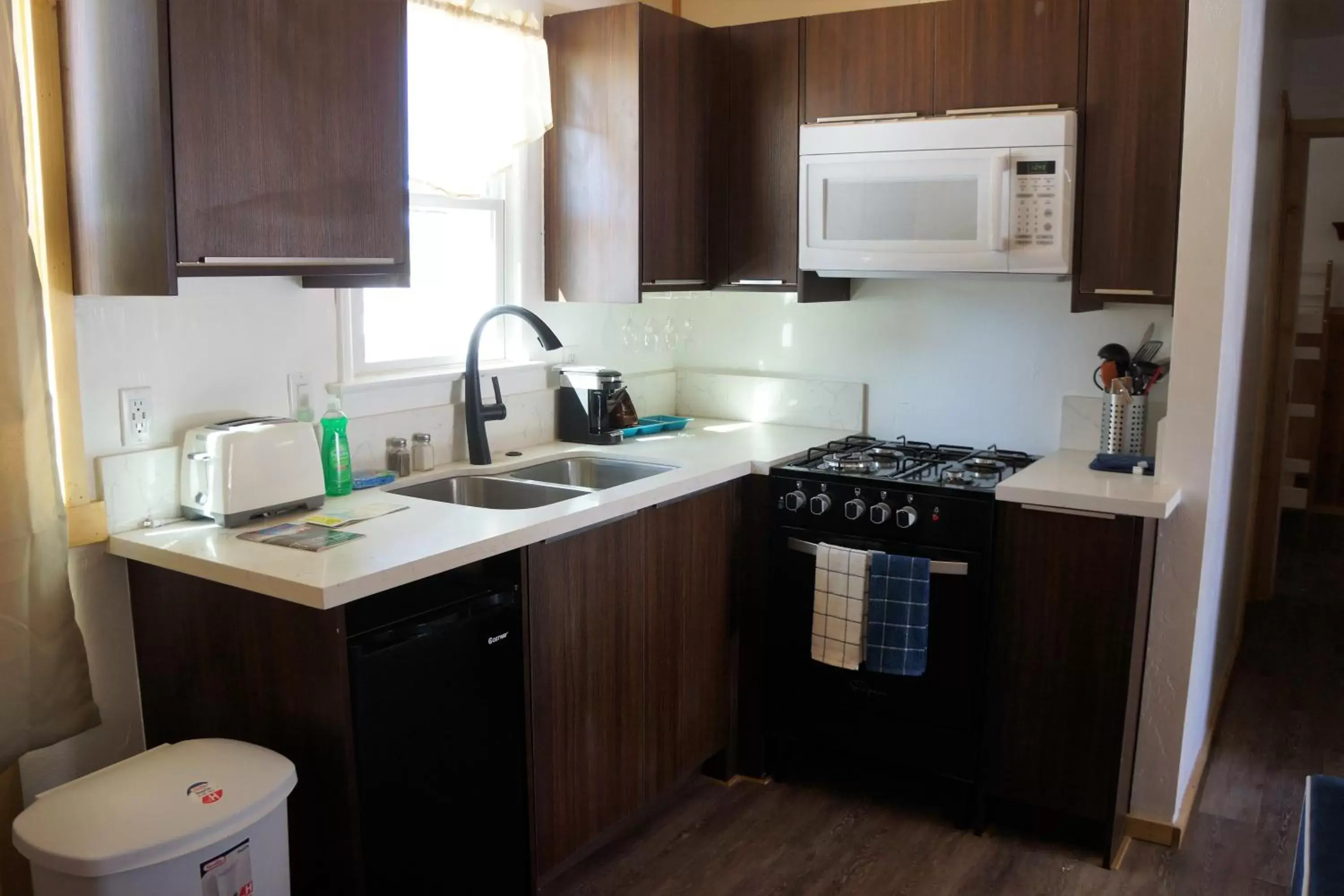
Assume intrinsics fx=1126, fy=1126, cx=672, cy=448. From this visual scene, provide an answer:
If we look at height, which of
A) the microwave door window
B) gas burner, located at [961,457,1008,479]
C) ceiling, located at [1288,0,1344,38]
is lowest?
gas burner, located at [961,457,1008,479]

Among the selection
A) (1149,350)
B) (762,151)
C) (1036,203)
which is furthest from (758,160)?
(1149,350)

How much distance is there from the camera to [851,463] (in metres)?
3.02

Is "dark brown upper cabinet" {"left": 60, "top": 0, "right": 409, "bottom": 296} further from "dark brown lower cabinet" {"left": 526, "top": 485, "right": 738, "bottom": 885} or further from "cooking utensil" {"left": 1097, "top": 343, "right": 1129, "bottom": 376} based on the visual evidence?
"cooking utensil" {"left": 1097, "top": 343, "right": 1129, "bottom": 376}

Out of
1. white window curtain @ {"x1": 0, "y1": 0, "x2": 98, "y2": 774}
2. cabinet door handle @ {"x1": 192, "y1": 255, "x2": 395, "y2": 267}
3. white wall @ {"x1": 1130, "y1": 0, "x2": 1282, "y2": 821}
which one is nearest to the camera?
white window curtain @ {"x1": 0, "y1": 0, "x2": 98, "y2": 774}

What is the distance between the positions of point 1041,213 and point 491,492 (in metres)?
1.58

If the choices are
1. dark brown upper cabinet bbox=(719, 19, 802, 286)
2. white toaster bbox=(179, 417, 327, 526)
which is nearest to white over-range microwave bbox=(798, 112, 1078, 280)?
dark brown upper cabinet bbox=(719, 19, 802, 286)

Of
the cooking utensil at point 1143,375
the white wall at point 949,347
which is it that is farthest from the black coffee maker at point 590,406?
the cooking utensil at point 1143,375

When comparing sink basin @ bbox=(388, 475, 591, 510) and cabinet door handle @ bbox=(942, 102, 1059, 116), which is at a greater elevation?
cabinet door handle @ bbox=(942, 102, 1059, 116)

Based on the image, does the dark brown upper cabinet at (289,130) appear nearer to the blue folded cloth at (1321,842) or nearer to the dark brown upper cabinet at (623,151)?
the dark brown upper cabinet at (623,151)

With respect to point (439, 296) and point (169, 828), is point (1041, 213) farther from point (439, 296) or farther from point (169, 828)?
point (169, 828)

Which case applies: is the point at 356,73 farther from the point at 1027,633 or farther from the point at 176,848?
the point at 1027,633

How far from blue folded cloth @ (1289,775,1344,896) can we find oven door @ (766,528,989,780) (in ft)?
3.44

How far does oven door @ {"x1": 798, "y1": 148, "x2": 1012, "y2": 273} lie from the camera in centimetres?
290

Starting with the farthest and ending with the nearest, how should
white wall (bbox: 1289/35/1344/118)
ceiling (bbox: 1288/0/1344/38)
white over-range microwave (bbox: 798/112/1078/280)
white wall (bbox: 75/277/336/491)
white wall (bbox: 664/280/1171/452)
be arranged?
white wall (bbox: 1289/35/1344/118) < ceiling (bbox: 1288/0/1344/38) < white wall (bbox: 664/280/1171/452) < white over-range microwave (bbox: 798/112/1078/280) < white wall (bbox: 75/277/336/491)
